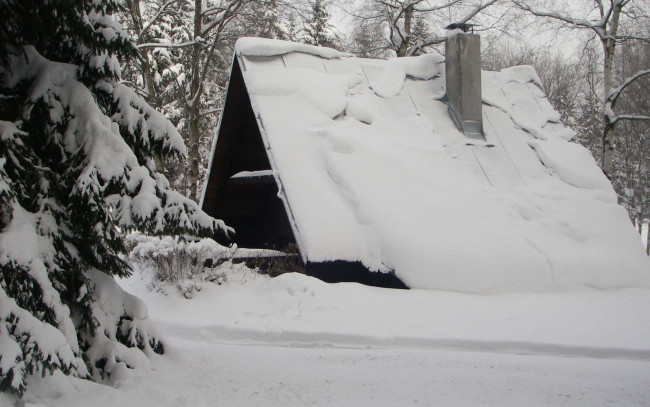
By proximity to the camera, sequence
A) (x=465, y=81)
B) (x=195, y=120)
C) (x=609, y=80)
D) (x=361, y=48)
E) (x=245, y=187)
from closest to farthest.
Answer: (x=465, y=81) → (x=245, y=187) → (x=609, y=80) → (x=195, y=120) → (x=361, y=48)

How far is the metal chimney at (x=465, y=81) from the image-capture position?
33.1ft

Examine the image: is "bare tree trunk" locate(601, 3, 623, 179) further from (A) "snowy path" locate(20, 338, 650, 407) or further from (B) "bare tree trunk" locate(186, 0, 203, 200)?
(A) "snowy path" locate(20, 338, 650, 407)

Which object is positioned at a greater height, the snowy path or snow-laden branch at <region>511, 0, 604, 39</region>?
snow-laden branch at <region>511, 0, 604, 39</region>

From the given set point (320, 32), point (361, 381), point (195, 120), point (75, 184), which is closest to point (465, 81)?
point (361, 381)

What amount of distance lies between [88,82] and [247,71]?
5209mm

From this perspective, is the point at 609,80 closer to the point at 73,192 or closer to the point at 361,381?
the point at 361,381

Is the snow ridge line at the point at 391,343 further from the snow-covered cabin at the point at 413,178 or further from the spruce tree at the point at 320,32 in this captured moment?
the spruce tree at the point at 320,32

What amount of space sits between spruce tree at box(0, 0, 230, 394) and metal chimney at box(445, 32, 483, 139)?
6.85 metres

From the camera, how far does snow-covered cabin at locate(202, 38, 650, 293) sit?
7.30 m

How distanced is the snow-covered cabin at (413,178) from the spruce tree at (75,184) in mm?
3032

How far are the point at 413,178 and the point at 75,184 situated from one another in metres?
5.60

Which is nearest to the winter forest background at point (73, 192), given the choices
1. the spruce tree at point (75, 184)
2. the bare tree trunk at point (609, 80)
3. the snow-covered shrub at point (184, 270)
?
the spruce tree at point (75, 184)

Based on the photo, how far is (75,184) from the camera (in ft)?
12.3

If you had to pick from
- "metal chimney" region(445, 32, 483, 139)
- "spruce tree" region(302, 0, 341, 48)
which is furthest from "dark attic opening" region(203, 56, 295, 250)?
"spruce tree" region(302, 0, 341, 48)
